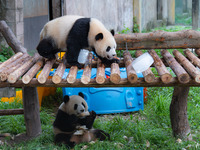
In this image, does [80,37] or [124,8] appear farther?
[124,8]

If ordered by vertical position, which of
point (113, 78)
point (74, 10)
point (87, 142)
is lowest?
point (87, 142)

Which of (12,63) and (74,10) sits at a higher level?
(74,10)

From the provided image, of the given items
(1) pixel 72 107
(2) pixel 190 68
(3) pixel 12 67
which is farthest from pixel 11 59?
(2) pixel 190 68

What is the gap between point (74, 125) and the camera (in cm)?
436

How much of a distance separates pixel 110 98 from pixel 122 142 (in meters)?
1.50

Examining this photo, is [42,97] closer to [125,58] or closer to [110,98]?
[110,98]

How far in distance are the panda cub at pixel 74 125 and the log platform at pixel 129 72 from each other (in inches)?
17.8

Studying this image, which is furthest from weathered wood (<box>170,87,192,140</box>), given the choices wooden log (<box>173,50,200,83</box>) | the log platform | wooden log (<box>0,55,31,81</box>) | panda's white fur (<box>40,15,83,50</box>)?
wooden log (<box>0,55,31,81</box>)

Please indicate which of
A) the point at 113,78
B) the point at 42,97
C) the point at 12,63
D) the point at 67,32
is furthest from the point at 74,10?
the point at 113,78

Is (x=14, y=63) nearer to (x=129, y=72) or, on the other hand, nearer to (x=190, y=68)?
(x=129, y=72)

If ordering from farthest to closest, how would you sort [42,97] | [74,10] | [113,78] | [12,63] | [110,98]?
[74,10] < [42,97] < [110,98] < [12,63] < [113,78]

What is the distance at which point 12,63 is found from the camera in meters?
3.71

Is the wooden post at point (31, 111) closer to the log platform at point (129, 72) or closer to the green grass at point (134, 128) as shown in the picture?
the log platform at point (129, 72)

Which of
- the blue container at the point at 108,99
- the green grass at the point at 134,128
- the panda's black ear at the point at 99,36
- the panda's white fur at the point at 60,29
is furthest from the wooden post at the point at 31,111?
the panda's black ear at the point at 99,36
